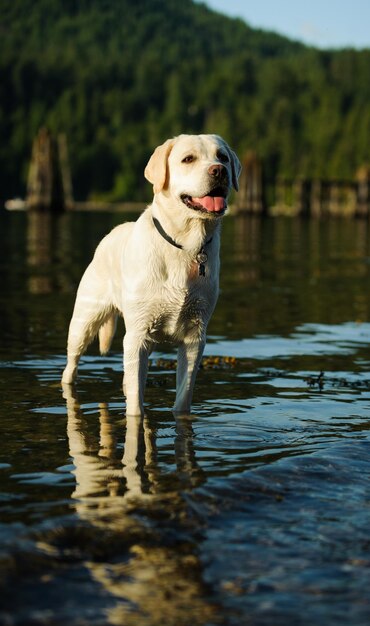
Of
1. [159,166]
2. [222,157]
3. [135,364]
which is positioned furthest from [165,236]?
[135,364]

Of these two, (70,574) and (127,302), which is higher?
(127,302)

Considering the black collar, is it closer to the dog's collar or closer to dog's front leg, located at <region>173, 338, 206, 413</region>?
the dog's collar

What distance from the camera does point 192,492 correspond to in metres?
6.18

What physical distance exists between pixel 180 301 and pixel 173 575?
3.26 meters

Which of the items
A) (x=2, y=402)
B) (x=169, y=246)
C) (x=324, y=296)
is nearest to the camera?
(x=169, y=246)

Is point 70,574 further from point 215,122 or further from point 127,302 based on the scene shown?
point 215,122

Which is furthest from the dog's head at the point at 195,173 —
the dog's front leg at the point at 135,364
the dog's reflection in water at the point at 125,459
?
the dog's reflection in water at the point at 125,459

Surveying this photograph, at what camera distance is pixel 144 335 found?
7.95 metres

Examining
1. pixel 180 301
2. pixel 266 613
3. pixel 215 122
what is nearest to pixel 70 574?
pixel 266 613

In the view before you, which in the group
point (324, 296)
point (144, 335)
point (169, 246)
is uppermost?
point (169, 246)

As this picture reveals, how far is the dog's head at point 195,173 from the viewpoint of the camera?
Answer: 7.38 meters

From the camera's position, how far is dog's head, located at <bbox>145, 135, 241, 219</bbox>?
738 centimetres

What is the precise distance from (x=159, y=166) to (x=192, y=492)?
2666 mm

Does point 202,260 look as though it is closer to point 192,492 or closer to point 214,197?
point 214,197
